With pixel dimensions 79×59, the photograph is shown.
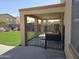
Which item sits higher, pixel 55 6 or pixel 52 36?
pixel 55 6

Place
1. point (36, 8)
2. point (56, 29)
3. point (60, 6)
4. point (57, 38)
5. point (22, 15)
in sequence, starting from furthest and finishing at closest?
point (56, 29) < point (57, 38) < point (22, 15) < point (36, 8) < point (60, 6)

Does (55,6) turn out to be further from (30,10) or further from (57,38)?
(57,38)

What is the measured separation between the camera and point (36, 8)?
10.7 meters

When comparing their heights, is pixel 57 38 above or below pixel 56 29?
below

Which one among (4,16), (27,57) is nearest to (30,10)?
(27,57)

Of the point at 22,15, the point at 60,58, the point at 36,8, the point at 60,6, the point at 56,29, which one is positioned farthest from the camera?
the point at 56,29

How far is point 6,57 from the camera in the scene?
25.2 ft

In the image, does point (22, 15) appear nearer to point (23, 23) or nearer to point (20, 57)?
point (23, 23)

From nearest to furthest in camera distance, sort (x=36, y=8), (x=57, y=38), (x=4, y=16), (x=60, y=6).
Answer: (x=60, y=6) < (x=36, y=8) < (x=57, y=38) < (x=4, y=16)

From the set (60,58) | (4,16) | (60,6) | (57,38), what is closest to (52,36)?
(57,38)

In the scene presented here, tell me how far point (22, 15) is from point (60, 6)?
3628 millimetres

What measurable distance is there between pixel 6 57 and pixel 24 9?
4.96m

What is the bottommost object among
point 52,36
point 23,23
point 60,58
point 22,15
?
point 60,58

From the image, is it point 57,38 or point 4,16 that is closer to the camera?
point 57,38
